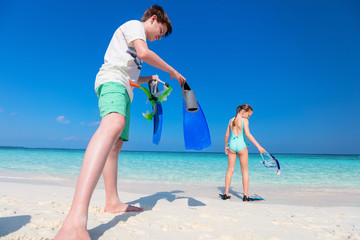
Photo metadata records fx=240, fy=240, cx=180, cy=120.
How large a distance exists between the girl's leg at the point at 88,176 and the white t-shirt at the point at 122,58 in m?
0.37

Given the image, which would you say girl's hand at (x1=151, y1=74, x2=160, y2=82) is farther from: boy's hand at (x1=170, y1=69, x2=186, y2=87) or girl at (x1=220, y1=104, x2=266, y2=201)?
girl at (x1=220, y1=104, x2=266, y2=201)

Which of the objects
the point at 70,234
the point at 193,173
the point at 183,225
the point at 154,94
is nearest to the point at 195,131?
the point at 154,94

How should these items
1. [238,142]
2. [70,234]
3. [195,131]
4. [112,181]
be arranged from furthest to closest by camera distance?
1. [238,142]
2. [195,131]
3. [112,181]
4. [70,234]

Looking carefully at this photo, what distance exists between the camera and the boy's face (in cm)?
207

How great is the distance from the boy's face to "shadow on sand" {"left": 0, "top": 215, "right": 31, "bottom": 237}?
5.67 ft

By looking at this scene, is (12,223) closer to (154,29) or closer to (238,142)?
(154,29)

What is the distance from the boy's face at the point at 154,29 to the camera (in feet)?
6.79

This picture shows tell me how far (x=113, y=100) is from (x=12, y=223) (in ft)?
3.56

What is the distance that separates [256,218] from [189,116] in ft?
3.90

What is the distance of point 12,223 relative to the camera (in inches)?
64.7

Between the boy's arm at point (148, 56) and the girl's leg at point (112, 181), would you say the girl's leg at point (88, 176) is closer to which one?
the boy's arm at point (148, 56)

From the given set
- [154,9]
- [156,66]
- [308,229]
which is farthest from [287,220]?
[154,9]

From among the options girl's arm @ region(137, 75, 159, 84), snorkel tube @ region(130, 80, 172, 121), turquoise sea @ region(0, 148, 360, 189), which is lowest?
turquoise sea @ region(0, 148, 360, 189)

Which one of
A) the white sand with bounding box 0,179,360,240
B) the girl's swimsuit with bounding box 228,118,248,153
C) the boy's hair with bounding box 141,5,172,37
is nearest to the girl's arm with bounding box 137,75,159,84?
the boy's hair with bounding box 141,5,172,37
